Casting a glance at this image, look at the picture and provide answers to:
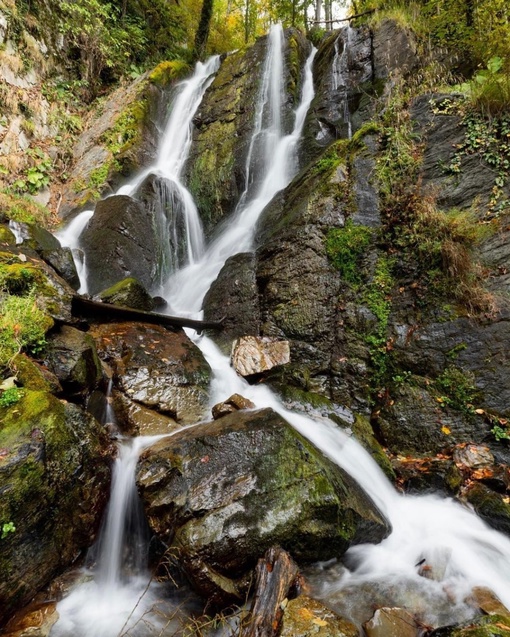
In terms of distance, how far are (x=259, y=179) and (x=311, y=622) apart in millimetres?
9922

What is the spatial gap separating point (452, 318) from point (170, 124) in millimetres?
12660

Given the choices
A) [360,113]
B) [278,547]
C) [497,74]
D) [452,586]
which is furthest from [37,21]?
[452,586]

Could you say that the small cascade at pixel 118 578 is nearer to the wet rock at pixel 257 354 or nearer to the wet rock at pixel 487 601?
the wet rock at pixel 257 354

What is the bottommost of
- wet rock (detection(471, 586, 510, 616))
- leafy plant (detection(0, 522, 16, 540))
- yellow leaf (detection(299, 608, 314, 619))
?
wet rock (detection(471, 586, 510, 616))

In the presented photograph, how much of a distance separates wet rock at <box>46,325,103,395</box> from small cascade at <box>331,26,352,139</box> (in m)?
8.87

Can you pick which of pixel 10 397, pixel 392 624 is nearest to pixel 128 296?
pixel 10 397

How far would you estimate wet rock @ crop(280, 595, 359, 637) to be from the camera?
8.02ft

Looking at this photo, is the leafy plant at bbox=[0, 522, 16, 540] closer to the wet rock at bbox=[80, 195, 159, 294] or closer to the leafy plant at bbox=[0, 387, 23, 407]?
the leafy plant at bbox=[0, 387, 23, 407]

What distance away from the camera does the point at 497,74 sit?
6.14 meters

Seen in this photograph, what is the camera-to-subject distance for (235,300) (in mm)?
6977

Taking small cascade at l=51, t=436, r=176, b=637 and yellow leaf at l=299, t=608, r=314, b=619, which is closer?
yellow leaf at l=299, t=608, r=314, b=619

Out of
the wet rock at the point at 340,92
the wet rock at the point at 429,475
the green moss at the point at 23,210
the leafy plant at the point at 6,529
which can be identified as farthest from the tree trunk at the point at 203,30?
the leafy plant at the point at 6,529

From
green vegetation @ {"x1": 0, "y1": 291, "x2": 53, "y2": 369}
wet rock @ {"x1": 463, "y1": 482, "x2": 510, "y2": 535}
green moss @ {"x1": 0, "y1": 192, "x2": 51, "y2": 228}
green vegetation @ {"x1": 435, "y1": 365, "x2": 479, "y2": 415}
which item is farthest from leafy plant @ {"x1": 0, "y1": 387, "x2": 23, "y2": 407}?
green moss @ {"x1": 0, "y1": 192, "x2": 51, "y2": 228}

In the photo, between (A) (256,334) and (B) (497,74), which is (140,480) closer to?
(A) (256,334)
